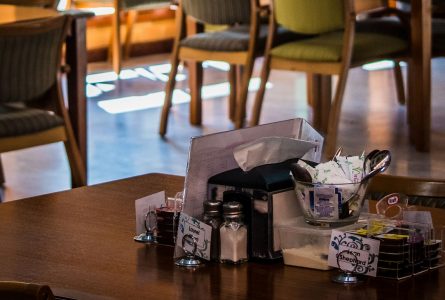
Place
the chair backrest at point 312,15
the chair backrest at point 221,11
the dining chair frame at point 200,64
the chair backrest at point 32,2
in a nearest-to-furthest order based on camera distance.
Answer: the chair backrest at point 32,2 → the chair backrest at point 312,15 → the dining chair frame at point 200,64 → the chair backrest at point 221,11

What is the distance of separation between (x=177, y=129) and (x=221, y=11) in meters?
0.81

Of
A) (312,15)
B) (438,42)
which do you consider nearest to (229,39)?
(312,15)

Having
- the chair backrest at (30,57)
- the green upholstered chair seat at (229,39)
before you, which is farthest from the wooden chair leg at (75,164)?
the green upholstered chair seat at (229,39)

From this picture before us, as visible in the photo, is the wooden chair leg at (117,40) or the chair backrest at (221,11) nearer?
the chair backrest at (221,11)

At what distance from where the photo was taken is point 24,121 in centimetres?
411

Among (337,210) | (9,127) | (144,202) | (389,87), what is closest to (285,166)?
(337,210)

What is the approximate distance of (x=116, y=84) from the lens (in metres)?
7.58

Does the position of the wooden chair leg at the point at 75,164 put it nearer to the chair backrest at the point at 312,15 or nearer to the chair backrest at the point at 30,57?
the chair backrest at the point at 30,57

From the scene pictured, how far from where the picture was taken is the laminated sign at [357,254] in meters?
1.64

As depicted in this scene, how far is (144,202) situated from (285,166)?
27 centimetres

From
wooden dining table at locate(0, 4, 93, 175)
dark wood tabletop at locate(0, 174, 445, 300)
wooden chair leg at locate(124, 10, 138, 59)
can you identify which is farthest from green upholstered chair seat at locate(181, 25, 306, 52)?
dark wood tabletop at locate(0, 174, 445, 300)

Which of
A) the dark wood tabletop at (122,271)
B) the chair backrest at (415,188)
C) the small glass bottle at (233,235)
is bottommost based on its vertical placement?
the chair backrest at (415,188)

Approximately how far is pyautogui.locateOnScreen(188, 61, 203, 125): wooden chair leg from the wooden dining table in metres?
1.48

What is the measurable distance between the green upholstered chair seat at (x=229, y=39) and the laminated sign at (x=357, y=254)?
3.88 metres
